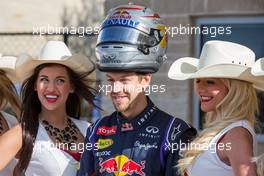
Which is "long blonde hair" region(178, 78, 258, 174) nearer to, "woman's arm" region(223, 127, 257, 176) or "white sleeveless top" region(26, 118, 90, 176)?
"woman's arm" region(223, 127, 257, 176)

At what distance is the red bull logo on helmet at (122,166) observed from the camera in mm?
3096

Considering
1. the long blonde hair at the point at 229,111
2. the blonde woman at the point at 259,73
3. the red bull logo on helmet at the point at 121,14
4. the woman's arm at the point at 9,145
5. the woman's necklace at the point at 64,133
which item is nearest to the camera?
the blonde woman at the point at 259,73

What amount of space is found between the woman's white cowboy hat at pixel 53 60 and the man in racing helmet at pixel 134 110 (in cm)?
58

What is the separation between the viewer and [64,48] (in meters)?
3.95

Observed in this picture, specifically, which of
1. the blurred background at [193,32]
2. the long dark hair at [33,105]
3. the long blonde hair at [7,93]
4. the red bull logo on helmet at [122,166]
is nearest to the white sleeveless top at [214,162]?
the red bull logo on helmet at [122,166]

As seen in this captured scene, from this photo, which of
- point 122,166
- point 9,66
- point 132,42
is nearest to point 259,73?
point 132,42

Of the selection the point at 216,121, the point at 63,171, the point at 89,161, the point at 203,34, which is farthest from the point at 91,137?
the point at 203,34

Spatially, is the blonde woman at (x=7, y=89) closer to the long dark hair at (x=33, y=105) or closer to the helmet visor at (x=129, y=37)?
the long dark hair at (x=33, y=105)

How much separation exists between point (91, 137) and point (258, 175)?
3.08 ft

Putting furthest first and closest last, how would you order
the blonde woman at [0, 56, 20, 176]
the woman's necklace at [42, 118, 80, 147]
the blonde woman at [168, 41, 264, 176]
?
the blonde woman at [0, 56, 20, 176]
the woman's necklace at [42, 118, 80, 147]
the blonde woman at [168, 41, 264, 176]

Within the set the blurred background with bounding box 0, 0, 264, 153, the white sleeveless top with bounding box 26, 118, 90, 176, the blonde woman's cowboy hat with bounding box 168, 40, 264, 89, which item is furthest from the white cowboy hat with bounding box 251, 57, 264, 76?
the blurred background with bounding box 0, 0, 264, 153

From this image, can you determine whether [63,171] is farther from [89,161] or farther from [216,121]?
[216,121]

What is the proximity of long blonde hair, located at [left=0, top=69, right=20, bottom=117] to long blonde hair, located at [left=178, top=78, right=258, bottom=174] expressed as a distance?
156cm

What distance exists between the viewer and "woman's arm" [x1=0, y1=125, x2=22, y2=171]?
3514 millimetres
